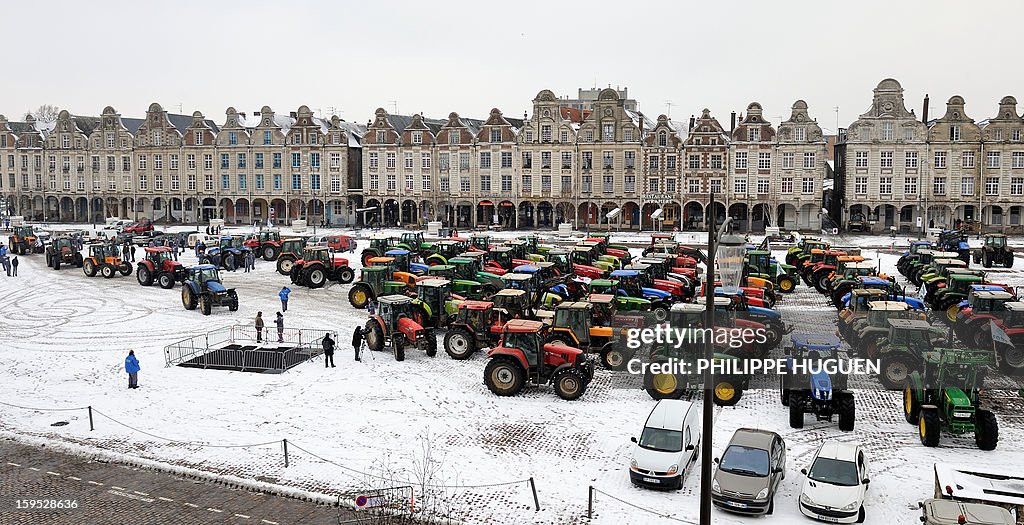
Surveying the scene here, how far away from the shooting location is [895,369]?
22.7 m

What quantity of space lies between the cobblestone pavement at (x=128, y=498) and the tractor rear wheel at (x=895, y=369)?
14673mm

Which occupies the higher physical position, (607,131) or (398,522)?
(607,131)

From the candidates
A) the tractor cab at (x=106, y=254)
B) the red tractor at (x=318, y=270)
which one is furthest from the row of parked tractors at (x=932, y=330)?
the tractor cab at (x=106, y=254)

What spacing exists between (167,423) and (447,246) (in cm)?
2639

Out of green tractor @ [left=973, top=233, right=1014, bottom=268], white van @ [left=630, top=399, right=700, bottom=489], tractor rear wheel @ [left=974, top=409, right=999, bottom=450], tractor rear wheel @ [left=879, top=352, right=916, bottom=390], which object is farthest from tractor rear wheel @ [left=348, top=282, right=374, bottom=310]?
green tractor @ [left=973, top=233, right=1014, bottom=268]

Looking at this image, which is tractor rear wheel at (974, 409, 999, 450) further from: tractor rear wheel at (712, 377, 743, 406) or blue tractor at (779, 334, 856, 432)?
tractor rear wheel at (712, 377, 743, 406)

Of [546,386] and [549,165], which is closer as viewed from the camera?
[546,386]

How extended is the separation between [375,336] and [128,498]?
11316 mm

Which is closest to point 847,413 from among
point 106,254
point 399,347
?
point 399,347

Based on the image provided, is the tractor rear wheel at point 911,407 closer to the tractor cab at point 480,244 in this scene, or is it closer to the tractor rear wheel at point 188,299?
the tractor rear wheel at point 188,299

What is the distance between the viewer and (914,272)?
132 ft

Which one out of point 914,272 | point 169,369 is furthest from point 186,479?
point 914,272

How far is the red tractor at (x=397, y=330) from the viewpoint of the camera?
26.4 metres

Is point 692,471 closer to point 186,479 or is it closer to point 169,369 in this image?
point 186,479
